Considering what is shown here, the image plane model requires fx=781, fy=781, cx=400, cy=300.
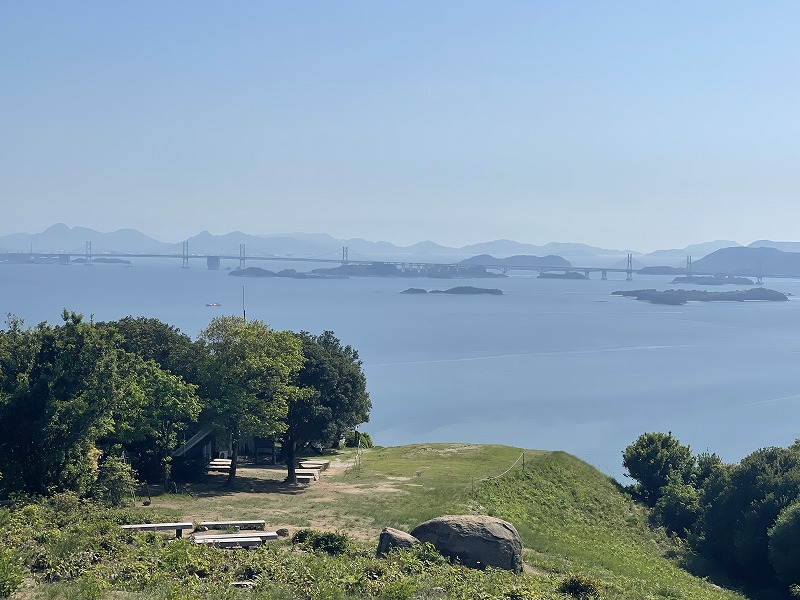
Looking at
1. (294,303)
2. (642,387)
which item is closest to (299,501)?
(642,387)

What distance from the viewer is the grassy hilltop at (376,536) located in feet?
39.6

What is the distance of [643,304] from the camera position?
185 m

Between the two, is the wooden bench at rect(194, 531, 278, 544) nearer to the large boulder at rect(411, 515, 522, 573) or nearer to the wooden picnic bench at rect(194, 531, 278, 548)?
the wooden picnic bench at rect(194, 531, 278, 548)

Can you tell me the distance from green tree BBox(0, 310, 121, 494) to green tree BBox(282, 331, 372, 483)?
8932 millimetres

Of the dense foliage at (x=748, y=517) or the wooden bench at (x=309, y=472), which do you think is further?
the wooden bench at (x=309, y=472)

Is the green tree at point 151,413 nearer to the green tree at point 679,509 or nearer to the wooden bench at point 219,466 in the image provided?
the wooden bench at point 219,466

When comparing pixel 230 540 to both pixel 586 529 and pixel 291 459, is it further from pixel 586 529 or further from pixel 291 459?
pixel 586 529

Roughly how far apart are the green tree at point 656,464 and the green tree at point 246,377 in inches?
599

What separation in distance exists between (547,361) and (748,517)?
76326mm

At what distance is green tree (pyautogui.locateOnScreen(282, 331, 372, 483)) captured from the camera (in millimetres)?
29109

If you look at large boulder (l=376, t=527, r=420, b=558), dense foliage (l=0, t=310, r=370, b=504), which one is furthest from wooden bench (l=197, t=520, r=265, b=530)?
dense foliage (l=0, t=310, r=370, b=504)

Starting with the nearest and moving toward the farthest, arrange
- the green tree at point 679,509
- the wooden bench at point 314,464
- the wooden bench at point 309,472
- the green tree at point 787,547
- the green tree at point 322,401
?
the green tree at point 787,547 < the green tree at point 679,509 < the wooden bench at point 309,472 < the green tree at point 322,401 < the wooden bench at point 314,464

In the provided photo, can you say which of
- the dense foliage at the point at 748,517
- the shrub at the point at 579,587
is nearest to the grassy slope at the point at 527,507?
the shrub at the point at 579,587

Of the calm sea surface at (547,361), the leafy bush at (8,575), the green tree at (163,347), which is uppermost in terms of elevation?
the green tree at (163,347)
